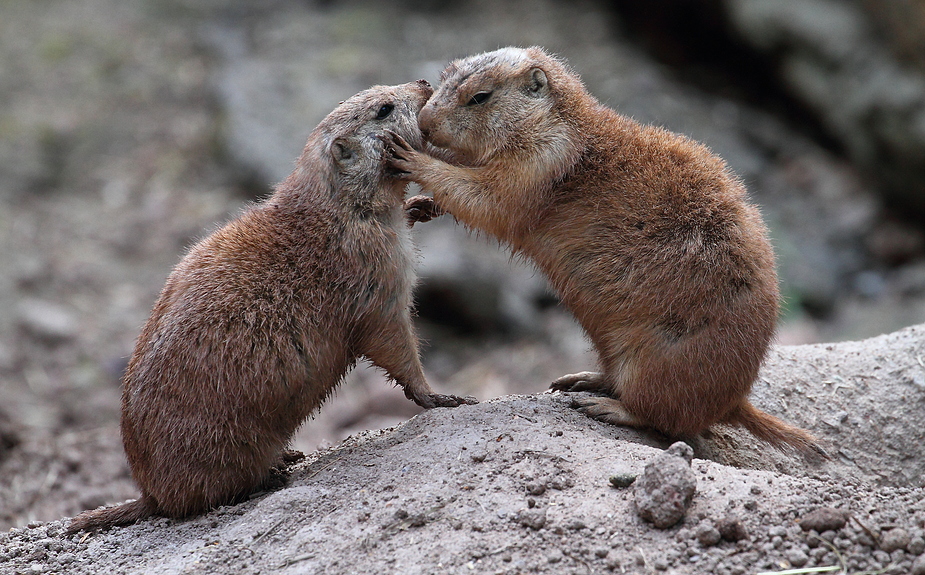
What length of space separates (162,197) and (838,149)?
9.88 m

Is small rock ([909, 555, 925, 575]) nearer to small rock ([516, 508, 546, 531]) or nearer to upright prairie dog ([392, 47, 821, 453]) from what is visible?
small rock ([516, 508, 546, 531])

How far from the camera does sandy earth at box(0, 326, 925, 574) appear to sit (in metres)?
3.46

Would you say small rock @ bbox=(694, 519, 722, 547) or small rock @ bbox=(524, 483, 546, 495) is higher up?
small rock @ bbox=(524, 483, 546, 495)

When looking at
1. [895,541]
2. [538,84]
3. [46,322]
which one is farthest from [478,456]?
[46,322]

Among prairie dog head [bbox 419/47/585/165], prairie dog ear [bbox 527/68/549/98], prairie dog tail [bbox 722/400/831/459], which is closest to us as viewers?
prairie dog tail [bbox 722/400/831/459]

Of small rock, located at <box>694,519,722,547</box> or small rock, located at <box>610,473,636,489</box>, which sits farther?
small rock, located at <box>610,473,636,489</box>

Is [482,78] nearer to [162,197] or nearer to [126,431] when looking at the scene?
[126,431]

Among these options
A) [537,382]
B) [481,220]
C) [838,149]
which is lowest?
[481,220]

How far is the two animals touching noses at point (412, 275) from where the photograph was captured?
4.52 m

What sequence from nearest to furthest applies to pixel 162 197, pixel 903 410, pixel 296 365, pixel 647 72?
pixel 296 365, pixel 903 410, pixel 162 197, pixel 647 72

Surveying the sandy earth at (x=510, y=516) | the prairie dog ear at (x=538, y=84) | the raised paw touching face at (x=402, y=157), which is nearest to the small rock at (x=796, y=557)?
the sandy earth at (x=510, y=516)

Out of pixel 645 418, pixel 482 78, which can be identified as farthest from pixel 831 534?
pixel 482 78

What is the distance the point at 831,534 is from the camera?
3.46 metres

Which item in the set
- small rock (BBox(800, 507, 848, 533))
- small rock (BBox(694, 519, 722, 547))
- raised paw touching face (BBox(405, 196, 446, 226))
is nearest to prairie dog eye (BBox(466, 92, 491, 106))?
raised paw touching face (BBox(405, 196, 446, 226))
